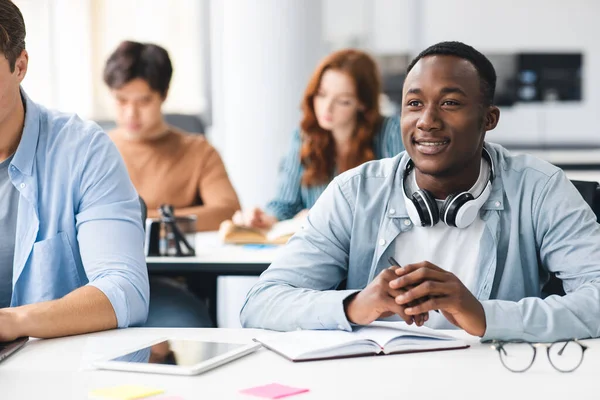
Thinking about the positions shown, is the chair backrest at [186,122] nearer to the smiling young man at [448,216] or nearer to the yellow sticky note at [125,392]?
the smiling young man at [448,216]

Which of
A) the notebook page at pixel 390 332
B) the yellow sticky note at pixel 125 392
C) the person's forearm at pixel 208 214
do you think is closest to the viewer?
the yellow sticky note at pixel 125 392

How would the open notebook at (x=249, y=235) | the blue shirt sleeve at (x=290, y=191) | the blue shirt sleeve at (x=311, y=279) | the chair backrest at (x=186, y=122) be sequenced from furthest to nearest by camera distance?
the chair backrest at (x=186, y=122)
the blue shirt sleeve at (x=290, y=191)
the open notebook at (x=249, y=235)
the blue shirt sleeve at (x=311, y=279)

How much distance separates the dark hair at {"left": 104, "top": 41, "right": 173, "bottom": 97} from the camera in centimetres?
352

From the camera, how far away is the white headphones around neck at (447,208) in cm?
181

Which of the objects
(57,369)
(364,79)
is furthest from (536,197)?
(364,79)

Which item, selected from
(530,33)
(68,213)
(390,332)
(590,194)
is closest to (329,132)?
(590,194)

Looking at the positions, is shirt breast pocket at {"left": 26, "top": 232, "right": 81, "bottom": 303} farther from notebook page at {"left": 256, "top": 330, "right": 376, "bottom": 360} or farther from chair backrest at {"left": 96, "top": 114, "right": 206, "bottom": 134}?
chair backrest at {"left": 96, "top": 114, "right": 206, "bottom": 134}

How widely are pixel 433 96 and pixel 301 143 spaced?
1.83 metres

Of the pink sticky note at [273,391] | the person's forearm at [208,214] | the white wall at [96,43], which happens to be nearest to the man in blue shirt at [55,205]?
the pink sticky note at [273,391]

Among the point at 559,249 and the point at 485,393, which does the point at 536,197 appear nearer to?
the point at 559,249

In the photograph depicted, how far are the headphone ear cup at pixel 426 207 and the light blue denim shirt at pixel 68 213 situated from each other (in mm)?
607

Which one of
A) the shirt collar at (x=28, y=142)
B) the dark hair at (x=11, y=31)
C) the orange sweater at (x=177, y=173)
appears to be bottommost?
the orange sweater at (x=177, y=173)

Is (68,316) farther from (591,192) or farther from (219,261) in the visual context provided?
(591,192)

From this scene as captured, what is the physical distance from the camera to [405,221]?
6.21 ft
